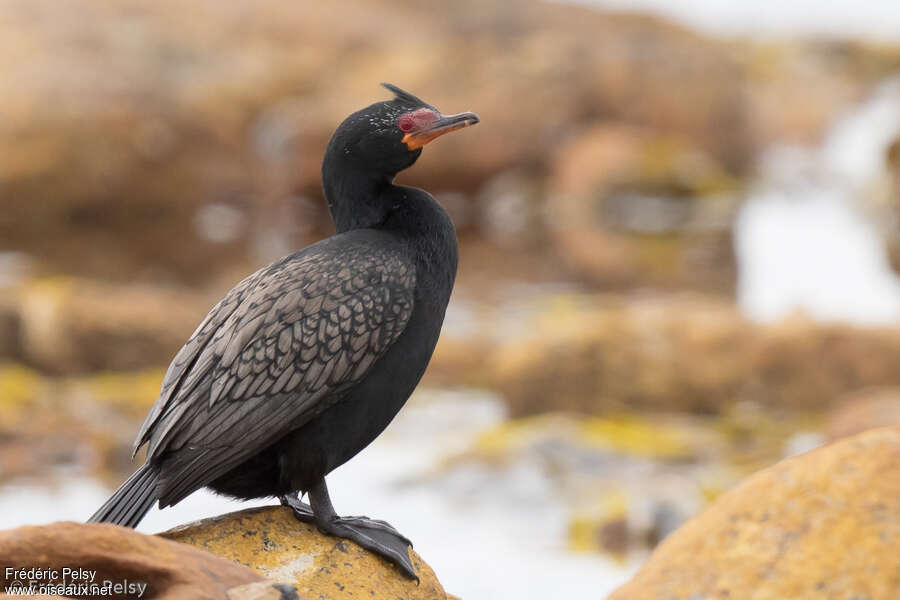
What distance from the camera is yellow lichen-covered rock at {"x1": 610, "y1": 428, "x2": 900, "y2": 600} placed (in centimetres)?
Result: 432

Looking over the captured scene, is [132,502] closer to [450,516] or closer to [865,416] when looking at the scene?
[450,516]

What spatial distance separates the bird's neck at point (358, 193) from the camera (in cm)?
464

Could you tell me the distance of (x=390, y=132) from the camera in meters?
4.51

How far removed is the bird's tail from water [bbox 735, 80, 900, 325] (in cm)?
907

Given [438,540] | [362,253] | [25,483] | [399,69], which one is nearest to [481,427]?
[438,540]

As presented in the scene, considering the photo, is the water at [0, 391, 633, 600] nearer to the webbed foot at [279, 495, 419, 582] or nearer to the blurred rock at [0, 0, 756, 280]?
the webbed foot at [279, 495, 419, 582]

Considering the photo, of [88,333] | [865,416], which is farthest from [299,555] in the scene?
[88,333]

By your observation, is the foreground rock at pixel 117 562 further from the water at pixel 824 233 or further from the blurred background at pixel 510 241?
the water at pixel 824 233

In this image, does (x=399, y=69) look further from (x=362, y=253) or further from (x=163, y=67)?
(x=362, y=253)

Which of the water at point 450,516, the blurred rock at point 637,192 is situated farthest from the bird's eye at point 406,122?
the blurred rock at point 637,192

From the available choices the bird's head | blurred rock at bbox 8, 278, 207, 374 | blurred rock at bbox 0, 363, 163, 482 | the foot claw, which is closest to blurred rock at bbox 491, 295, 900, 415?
blurred rock at bbox 0, 363, 163, 482

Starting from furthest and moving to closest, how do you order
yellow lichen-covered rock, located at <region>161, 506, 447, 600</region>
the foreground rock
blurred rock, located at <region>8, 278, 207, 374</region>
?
blurred rock, located at <region>8, 278, 207, 374</region> → yellow lichen-covered rock, located at <region>161, 506, 447, 600</region> → the foreground rock

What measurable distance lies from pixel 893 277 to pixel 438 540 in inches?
510

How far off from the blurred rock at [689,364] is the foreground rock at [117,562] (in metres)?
7.30
